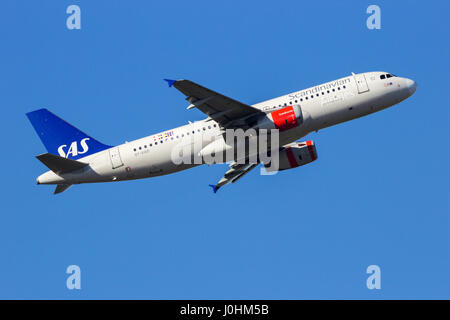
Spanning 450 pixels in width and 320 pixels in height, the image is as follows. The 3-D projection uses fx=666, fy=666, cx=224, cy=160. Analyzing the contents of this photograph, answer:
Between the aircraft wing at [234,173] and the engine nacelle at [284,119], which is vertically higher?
the engine nacelle at [284,119]

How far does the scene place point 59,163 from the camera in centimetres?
5288

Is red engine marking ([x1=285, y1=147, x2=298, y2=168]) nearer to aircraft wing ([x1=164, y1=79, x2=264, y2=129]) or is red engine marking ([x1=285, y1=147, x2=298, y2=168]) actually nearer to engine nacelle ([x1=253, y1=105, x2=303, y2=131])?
aircraft wing ([x1=164, y1=79, x2=264, y2=129])

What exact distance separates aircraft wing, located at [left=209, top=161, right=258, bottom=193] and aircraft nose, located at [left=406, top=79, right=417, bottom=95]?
1480 cm

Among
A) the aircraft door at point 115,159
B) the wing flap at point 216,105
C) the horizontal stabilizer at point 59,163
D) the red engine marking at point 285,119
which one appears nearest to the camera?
the wing flap at point 216,105

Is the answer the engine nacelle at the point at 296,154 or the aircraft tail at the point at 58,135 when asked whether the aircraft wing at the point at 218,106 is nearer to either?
the engine nacelle at the point at 296,154

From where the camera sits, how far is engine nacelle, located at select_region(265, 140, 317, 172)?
58281 millimetres

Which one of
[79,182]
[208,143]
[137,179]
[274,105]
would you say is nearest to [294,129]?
[274,105]

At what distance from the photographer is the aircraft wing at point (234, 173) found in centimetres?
5959

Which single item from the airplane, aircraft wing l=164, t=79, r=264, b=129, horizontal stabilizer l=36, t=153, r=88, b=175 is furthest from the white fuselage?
aircraft wing l=164, t=79, r=264, b=129

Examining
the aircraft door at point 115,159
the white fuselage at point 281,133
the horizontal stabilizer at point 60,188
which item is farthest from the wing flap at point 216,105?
the horizontal stabilizer at point 60,188

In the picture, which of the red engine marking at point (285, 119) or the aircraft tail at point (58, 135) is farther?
the aircraft tail at point (58, 135)

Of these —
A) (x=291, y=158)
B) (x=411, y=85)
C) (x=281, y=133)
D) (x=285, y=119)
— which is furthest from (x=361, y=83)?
(x=291, y=158)

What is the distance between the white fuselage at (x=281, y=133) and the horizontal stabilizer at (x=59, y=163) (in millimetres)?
431

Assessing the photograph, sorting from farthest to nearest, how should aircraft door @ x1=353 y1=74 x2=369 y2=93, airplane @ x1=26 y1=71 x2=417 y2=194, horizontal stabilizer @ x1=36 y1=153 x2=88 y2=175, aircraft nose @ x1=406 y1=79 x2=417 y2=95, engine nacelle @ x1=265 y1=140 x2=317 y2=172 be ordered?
engine nacelle @ x1=265 y1=140 x2=317 y2=172 < aircraft nose @ x1=406 y1=79 x2=417 y2=95 < aircraft door @ x1=353 y1=74 x2=369 y2=93 < horizontal stabilizer @ x1=36 y1=153 x2=88 y2=175 < airplane @ x1=26 y1=71 x2=417 y2=194
